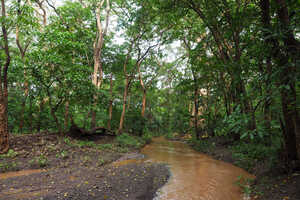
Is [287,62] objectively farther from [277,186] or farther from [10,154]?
[10,154]

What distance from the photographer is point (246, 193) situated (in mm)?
5363

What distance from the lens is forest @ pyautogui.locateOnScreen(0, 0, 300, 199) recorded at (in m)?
3.52

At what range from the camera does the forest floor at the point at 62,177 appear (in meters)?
4.60

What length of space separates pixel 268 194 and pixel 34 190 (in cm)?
618

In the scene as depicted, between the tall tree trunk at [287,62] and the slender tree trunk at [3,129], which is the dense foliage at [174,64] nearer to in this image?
the tall tree trunk at [287,62]

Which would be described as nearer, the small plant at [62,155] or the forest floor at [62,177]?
the forest floor at [62,177]

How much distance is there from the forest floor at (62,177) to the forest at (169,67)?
Answer: 1.80 feet

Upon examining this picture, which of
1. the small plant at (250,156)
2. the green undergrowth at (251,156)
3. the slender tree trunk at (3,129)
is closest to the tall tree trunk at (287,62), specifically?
the green undergrowth at (251,156)

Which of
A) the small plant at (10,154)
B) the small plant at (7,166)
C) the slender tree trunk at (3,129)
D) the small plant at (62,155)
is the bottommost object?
the small plant at (62,155)

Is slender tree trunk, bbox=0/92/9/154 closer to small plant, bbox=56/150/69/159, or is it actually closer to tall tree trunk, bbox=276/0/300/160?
small plant, bbox=56/150/69/159

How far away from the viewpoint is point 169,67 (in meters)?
22.3

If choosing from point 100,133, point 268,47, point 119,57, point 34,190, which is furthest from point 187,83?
point 34,190

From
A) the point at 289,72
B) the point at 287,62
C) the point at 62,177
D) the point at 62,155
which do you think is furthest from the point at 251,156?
the point at 62,155

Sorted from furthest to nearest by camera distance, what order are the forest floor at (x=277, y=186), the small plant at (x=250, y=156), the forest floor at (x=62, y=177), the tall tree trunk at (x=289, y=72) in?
1. the small plant at (x=250, y=156)
2. the forest floor at (x=62, y=177)
3. the forest floor at (x=277, y=186)
4. the tall tree trunk at (x=289, y=72)
